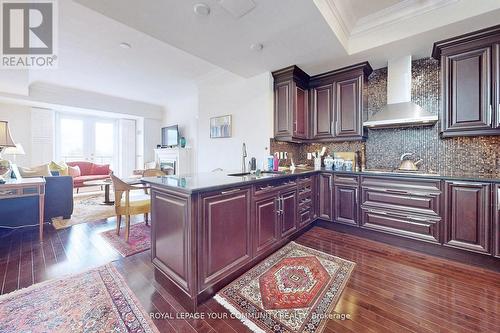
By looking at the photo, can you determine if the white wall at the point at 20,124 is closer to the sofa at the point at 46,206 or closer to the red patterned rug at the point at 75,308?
the sofa at the point at 46,206

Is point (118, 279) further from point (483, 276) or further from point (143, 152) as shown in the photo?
point (143, 152)

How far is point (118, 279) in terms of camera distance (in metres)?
1.91

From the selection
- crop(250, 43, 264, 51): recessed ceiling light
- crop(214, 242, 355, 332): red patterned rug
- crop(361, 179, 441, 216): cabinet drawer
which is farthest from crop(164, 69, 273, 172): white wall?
crop(214, 242, 355, 332): red patterned rug

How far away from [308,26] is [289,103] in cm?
124

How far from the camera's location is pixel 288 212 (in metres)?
2.61

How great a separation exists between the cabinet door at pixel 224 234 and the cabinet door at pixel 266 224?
0.14 m

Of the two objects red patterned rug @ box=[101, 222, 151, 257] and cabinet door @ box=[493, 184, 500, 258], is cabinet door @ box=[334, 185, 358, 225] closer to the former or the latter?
cabinet door @ box=[493, 184, 500, 258]

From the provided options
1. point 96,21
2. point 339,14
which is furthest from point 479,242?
point 96,21

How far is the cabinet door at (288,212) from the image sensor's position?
250cm

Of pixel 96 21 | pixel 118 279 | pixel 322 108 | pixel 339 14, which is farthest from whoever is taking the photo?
pixel 322 108

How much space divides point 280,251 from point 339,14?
9.34 feet

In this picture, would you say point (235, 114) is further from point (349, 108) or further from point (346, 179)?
point (346, 179)

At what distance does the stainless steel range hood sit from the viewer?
2851mm

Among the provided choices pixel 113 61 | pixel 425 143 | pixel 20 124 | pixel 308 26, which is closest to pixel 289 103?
pixel 308 26
